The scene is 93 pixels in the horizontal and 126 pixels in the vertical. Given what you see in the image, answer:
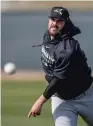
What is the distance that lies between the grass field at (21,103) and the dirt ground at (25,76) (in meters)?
0.55

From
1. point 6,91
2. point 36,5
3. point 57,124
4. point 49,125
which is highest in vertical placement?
point 57,124

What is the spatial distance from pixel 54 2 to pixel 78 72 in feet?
72.6

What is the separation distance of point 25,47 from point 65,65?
1304cm

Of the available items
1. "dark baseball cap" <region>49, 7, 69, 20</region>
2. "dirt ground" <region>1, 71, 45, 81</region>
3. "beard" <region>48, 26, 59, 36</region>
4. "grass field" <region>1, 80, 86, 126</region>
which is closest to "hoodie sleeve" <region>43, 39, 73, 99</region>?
"beard" <region>48, 26, 59, 36</region>

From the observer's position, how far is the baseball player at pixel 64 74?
575 cm

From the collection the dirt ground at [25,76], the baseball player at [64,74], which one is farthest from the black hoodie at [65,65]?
the dirt ground at [25,76]

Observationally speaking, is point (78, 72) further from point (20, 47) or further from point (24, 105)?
point (20, 47)

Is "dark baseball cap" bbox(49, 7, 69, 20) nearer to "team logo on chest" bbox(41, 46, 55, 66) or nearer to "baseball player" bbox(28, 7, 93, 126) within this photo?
"baseball player" bbox(28, 7, 93, 126)

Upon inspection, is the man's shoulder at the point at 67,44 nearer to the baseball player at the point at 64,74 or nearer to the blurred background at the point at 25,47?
the baseball player at the point at 64,74

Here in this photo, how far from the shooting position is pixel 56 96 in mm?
6074

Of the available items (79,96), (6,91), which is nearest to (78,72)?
(79,96)

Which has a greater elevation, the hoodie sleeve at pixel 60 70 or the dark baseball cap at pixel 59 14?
the dark baseball cap at pixel 59 14

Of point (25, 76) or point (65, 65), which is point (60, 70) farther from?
point (25, 76)

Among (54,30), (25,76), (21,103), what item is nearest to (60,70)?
(54,30)
